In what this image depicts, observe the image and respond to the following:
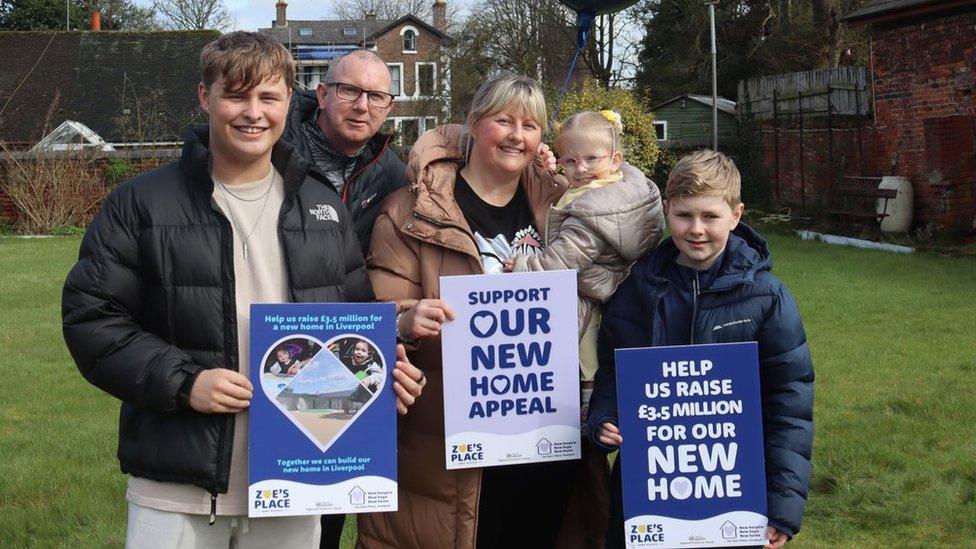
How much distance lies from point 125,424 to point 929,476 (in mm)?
4532

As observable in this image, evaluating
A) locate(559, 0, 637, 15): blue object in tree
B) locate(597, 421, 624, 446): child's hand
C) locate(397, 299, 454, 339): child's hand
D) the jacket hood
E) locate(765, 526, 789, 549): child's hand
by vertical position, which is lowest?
locate(765, 526, 789, 549): child's hand

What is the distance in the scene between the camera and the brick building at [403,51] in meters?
44.6

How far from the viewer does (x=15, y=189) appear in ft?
81.8

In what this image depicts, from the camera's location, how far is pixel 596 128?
11.7ft

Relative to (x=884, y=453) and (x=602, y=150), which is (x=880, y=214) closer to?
(x=884, y=453)

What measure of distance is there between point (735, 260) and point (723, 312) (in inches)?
6.5

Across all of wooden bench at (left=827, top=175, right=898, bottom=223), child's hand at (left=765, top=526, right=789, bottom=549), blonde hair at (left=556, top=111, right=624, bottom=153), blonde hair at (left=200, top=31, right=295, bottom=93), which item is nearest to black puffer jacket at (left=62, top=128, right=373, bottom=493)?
blonde hair at (left=200, top=31, right=295, bottom=93)

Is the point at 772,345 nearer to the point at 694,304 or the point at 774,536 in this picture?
the point at 694,304

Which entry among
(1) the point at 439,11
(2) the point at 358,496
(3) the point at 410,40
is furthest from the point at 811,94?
(1) the point at 439,11

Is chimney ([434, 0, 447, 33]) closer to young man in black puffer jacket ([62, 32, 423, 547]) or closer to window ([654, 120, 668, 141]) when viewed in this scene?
window ([654, 120, 668, 141])

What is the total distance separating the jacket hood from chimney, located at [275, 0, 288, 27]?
83329 millimetres

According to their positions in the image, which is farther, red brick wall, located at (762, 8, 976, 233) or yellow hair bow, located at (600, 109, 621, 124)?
red brick wall, located at (762, 8, 976, 233)

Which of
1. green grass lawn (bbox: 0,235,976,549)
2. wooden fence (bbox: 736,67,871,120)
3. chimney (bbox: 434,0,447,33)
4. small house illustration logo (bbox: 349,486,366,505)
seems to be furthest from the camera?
chimney (bbox: 434,0,447,33)

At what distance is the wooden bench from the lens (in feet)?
59.4
